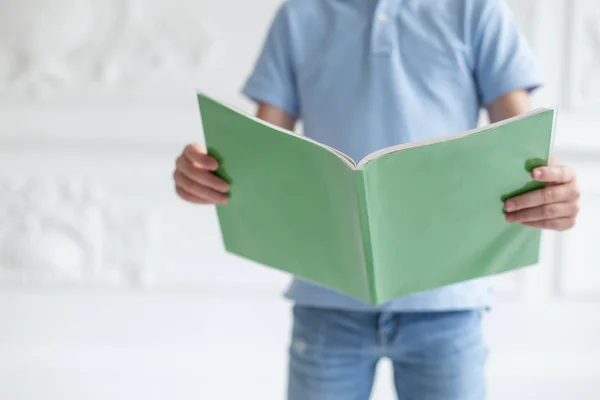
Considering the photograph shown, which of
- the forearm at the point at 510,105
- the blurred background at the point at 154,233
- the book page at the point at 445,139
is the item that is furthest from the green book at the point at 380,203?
the blurred background at the point at 154,233

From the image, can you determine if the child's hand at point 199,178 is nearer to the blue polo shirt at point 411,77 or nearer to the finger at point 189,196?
the finger at point 189,196

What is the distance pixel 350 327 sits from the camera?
2.36 feet

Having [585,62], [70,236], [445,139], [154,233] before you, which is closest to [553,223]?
[445,139]

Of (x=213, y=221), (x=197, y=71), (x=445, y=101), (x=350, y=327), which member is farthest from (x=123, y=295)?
(x=445, y=101)

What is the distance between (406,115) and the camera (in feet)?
2.33

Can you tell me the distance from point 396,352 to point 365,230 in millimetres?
206

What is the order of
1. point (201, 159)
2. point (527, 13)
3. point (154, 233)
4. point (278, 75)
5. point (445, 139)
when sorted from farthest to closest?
1. point (154, 233)
2. point (527, 13)
3. point (278, 75)
4. point (201, 159)
5. point (445, 139)

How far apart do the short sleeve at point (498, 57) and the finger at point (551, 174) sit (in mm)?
163

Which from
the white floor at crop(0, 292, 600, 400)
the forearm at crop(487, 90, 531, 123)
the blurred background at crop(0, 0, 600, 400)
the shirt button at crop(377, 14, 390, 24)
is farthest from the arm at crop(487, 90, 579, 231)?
the white floor at crop(0, 292, 600, 400)

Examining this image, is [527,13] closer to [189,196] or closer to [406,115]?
[406,115]

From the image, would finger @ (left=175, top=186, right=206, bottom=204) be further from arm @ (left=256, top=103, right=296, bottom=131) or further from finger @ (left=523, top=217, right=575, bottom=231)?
finger @ (left=523, top=217, right=575, bottom=231)

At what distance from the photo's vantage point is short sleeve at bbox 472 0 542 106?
2.33 ft

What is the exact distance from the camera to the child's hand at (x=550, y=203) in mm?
577

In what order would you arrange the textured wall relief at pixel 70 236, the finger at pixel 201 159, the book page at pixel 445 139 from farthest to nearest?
the textured wall relief at pixel 70 236 → the finger at pixel 201 159 → the book page at pixel 445 139
